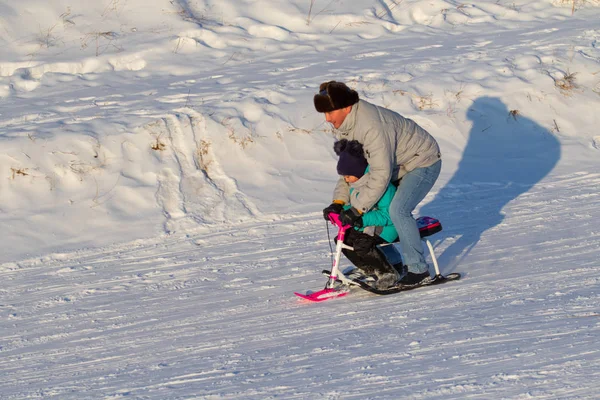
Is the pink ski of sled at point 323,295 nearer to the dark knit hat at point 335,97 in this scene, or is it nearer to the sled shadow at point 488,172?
the sled shadow at point 488,172

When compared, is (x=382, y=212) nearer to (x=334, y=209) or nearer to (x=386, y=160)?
(x=334, y=209)

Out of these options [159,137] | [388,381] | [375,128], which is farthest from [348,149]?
[159,137]

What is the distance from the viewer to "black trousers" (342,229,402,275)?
21.3ft

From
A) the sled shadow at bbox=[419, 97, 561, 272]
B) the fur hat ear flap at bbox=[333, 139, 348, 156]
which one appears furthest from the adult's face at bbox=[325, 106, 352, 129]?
the sled shadow at bbox=[419, 97, 561, 272]

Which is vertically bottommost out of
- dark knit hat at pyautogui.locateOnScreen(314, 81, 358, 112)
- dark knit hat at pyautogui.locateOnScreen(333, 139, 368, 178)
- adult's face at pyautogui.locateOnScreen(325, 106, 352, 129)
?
dark knit hat at pyautogui.locateOnScreen(333, 139, 368, 178)

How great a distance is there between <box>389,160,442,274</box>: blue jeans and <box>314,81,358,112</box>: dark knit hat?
82 centimetres

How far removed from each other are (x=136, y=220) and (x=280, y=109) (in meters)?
2.72

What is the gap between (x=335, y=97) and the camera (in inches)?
236

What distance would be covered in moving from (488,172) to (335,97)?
4469mm

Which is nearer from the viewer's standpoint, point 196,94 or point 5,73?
point 196,94

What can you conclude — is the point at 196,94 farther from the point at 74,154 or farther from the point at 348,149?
the point at 348,149

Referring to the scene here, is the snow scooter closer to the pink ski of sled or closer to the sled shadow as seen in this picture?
the pink ski of sled

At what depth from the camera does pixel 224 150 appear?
1006cm

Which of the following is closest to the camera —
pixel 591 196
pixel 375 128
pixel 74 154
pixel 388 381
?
pixel 388 381
